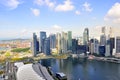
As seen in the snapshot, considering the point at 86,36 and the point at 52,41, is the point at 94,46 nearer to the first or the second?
the point at 86,36

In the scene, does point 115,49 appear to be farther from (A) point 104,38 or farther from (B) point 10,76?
(B) point 10,76

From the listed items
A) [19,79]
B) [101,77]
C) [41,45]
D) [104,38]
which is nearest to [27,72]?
[19,79]

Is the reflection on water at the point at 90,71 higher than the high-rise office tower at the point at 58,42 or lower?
lower

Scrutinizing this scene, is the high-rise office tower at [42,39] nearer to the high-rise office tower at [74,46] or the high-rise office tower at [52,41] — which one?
the high-rise office tower at [52,41]

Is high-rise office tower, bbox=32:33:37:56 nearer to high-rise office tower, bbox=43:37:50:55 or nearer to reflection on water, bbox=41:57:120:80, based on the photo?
high-rise office tower, bbox=43:37:50:55

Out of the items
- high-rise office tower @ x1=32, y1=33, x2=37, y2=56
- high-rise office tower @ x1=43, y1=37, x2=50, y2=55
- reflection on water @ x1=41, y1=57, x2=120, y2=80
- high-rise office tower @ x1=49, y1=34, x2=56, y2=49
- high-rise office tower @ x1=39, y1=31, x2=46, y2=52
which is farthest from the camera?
high-rise office tower @ x1=49, y1=34, x2=56, y2=49

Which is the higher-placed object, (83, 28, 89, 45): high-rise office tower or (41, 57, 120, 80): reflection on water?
(83, 28, 89, 45): high-rise office tower

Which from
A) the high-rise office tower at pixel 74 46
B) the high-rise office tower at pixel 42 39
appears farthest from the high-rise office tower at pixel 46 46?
the high-rise office tower at pixel 74 46

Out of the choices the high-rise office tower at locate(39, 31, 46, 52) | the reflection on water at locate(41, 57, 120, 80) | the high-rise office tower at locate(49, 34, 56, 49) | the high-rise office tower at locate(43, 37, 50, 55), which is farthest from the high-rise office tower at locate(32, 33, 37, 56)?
the reflection on water at locate(41, 57, 120, 80)

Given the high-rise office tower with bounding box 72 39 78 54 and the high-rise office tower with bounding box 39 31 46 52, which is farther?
the high-rise office tower with bounding box 72 39 78 54

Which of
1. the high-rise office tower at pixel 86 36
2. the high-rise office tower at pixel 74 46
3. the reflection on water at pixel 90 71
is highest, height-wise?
the high-rise office tower at pixel 86 36

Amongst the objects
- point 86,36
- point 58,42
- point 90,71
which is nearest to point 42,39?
point 58,42

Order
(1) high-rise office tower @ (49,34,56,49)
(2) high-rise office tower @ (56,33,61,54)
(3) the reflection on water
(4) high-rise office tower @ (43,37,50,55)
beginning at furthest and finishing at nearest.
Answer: (1) high-rise office tower @ (49,34,56,49), (2) high-rise office tower @ (56,33,61,54), (4) high-rise office tower @ (43,37,50,55), (3) the reflection on water

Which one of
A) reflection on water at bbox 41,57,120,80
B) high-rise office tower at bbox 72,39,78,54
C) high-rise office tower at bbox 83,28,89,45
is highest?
high-rise office tower at bbox 83,28,89,45
